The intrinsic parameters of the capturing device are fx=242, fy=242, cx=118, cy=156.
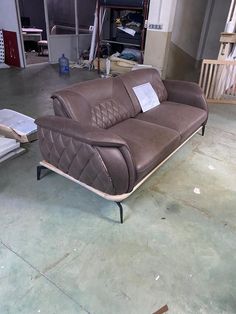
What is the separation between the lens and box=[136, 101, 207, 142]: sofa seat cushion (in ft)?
7.39

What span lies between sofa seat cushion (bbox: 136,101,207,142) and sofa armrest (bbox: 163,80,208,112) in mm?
93

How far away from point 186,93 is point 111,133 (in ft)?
5.38

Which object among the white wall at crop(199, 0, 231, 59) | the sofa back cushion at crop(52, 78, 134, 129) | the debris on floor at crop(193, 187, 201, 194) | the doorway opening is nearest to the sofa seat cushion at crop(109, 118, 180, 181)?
the sofa back cushion at crop(52, 78, 134, 129)

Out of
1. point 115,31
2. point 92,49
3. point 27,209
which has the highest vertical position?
point 115,31

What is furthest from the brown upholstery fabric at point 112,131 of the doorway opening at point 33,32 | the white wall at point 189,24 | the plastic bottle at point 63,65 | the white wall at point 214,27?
the white wall at point 214,27

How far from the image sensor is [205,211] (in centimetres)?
183

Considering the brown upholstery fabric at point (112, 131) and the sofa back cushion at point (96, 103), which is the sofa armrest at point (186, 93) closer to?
the brown upholstery fabric at point (112, 131)

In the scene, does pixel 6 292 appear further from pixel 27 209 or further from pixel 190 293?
pixel 190 293

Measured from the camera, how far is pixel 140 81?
8.52 feet

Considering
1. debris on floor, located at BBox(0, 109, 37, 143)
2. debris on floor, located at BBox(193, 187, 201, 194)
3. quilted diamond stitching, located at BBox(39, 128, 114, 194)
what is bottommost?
debris on floor, located at BBox(193, 187, 201, 194)

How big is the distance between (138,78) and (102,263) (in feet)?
6.24

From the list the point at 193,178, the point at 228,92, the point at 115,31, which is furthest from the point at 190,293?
the point at 115,31

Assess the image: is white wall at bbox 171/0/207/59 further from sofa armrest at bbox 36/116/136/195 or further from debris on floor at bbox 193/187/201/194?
sofa armrest at bbox 36/116/136/195

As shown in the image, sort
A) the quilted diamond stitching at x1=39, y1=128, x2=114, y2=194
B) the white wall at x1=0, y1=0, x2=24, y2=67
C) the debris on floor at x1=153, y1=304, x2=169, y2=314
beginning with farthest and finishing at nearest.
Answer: the white wall at x1=0, y1=0, x2=24, y2=67
the quilted diamond stitching at x1=39, y1=128, x2=114, y2=194
the debris on floor at x1=153, y1=304, x2=169, y2=314
